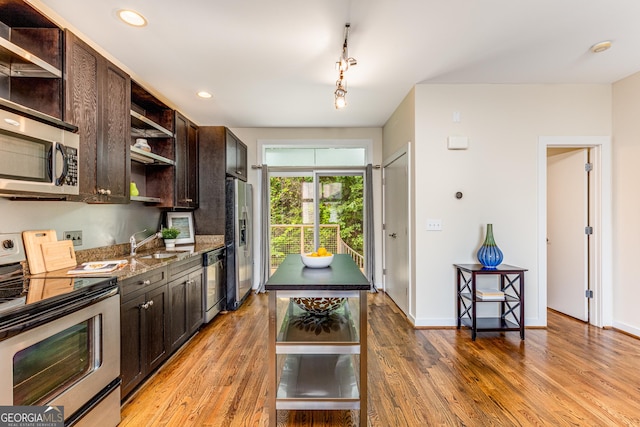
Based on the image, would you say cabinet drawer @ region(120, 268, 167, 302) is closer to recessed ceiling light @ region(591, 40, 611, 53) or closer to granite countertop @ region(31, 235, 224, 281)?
granite countertop @ region(31, 235, 224, 281)

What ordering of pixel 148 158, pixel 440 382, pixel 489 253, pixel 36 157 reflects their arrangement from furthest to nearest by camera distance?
pixel 489 253
pixel 148 158
pixel 440 382
pixel 36 157

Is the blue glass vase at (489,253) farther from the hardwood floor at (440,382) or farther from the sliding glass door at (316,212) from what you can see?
the sliding glass door at (316,212)

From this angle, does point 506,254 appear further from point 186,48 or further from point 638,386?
point 186,48

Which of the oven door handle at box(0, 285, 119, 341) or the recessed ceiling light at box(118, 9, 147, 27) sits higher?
the recessed ceiling light at box(118, 9, 147, 27)

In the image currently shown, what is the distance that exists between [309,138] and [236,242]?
84.3 inches

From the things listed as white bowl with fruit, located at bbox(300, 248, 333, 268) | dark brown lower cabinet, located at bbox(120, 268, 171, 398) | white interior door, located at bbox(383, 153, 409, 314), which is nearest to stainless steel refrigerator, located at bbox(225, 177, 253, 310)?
dark brown lower cabinet, located at bbox(120, 268, 171, 398)

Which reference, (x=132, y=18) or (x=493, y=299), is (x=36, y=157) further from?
(x=493, y=299)

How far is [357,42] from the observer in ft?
7.84

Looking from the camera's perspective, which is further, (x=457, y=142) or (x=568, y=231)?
(x=568, y=231)

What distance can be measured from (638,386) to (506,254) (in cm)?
142

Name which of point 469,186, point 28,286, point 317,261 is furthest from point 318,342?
point 469,186

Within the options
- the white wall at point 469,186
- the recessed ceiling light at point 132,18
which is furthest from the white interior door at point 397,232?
the recessed ceiling light at point 132,18

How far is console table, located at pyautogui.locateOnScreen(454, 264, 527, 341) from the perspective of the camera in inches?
113

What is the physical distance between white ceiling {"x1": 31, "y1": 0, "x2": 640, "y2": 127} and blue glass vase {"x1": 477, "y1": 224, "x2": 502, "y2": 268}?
171 cm
